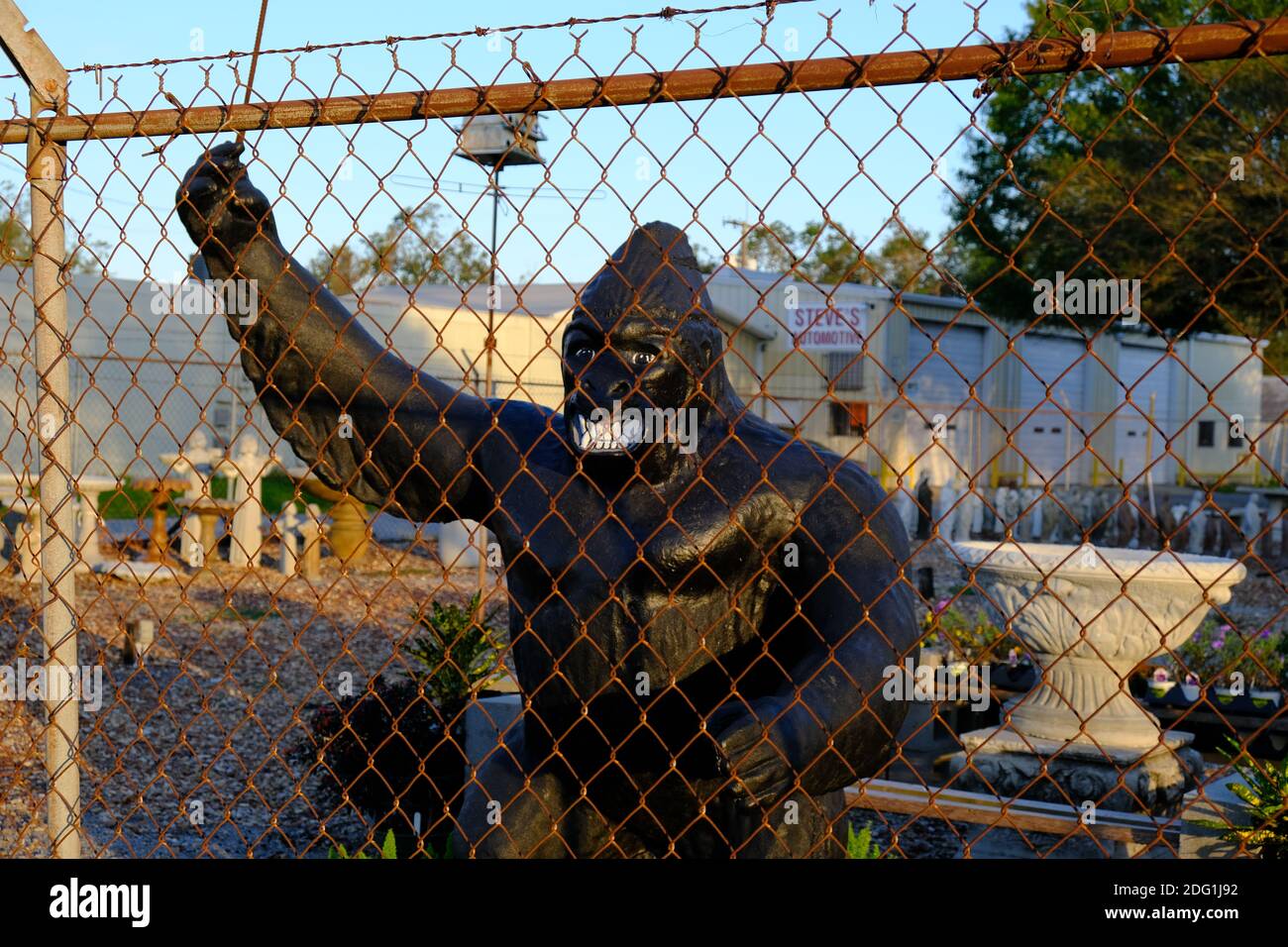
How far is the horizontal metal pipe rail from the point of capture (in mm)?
2223

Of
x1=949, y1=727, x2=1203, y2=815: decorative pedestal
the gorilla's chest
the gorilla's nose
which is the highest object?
the gorilla's nose

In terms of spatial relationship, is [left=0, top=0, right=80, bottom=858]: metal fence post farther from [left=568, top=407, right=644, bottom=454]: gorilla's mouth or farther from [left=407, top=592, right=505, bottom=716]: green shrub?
[left=407, top=592, right=505, bottom=716]: green shrub

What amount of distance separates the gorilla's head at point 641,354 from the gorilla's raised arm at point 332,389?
0.38 meters

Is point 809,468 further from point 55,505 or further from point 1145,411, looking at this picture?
point 1145,411

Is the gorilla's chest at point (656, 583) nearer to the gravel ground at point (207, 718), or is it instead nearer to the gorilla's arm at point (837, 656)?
the gorilla's arm at point (837, 656)

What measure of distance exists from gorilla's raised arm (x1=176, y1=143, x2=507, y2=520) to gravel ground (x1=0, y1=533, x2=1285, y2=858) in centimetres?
20

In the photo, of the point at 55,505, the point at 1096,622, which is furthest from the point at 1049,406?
the point at 55,505

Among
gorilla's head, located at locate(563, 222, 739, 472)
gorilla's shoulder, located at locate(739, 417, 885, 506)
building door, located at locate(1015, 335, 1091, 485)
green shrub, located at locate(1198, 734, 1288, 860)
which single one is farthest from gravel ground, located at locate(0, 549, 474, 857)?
building door, located at locate(1015, 335, 1091, 485)

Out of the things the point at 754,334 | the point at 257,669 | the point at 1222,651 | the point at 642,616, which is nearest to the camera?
the point at 642,616

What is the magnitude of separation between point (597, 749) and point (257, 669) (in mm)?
7440

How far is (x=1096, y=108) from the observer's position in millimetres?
19344

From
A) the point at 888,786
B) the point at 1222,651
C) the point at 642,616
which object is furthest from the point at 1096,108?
the point at 642,616

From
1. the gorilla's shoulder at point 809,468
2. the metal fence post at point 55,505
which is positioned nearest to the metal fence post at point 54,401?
the metal fence post at point 55,505
